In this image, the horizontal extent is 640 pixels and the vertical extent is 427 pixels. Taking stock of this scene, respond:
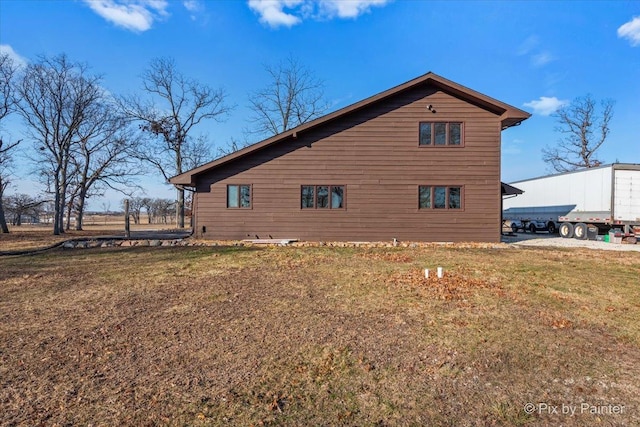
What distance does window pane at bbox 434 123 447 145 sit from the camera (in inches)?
589

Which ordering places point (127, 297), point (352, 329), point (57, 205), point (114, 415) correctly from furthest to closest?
point (57, 205) → point (127, 297) → point (352, 329) → point (114, 415)

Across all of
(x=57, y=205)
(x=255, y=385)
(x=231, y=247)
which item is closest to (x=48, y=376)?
(x=255, y=385)

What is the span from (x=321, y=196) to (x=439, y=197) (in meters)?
4.96

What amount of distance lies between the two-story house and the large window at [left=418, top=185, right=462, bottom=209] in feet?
0.14

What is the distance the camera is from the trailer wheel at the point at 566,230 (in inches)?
782

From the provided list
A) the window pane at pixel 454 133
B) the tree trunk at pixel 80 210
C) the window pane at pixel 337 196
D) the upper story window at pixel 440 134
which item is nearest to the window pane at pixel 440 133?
the upper story window at pixel 440 134

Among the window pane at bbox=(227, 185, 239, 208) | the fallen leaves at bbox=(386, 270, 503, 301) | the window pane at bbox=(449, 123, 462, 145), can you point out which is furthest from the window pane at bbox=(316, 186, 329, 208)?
the fallen leaves at bbox=(386, 270, 503, 301)

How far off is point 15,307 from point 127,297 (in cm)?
153

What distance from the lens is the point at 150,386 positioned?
3141 millimetres

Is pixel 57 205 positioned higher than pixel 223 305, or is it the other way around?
pixel 57 205

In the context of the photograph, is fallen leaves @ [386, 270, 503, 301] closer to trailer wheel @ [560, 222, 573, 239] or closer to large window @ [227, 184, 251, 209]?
large window @ [227, 184, 251, 209]

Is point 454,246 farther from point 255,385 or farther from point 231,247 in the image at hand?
point 255,385

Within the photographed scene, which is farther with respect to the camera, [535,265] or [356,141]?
[356,141]

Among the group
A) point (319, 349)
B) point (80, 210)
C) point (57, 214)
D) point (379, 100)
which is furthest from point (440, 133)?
point (80, 210)
